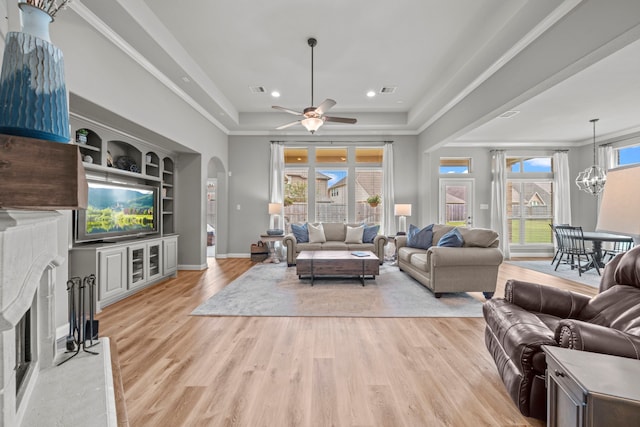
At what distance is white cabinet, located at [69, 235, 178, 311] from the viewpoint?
320 centimetres

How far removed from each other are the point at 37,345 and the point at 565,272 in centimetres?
750

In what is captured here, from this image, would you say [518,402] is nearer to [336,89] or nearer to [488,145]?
[336,89]

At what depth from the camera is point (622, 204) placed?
3.87 feet

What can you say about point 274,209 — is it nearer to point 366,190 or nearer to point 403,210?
point 366,190

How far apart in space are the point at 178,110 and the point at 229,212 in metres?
2.98

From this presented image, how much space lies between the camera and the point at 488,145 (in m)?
7.36

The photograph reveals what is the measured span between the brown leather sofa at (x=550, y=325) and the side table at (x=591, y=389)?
0.13 metres

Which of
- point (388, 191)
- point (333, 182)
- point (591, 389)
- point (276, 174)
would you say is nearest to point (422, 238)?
point (388, 191)

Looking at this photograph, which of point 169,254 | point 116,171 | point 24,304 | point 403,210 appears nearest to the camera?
point 24,304

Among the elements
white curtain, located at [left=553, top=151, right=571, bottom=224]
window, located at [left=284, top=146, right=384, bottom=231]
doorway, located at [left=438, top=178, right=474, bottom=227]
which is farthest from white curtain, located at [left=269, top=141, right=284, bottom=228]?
white curtain, located at [left=553, top=151, right=571, bottom=224]

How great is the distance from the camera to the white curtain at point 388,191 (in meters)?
6.92

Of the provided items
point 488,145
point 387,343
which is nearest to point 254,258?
point 387,343

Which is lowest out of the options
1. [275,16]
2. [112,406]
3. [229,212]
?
[112,406]

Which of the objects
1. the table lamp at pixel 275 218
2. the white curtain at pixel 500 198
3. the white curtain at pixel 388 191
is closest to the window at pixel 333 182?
the white curtain at pixel 388 191
